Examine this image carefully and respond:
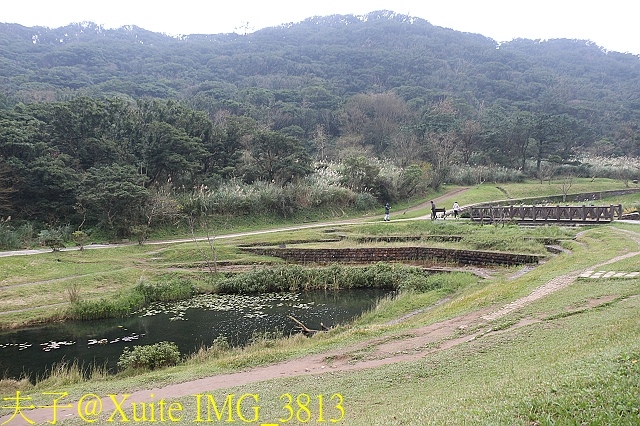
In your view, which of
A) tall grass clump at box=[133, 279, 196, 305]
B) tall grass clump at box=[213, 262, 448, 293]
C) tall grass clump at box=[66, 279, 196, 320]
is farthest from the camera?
tall grass clump at box=[213, 262, 448, 293]

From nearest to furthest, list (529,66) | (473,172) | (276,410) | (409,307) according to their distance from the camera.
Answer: (276,410), (409,307), (473,172), (529,66)

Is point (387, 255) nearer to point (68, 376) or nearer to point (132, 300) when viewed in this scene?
point (132, 300)

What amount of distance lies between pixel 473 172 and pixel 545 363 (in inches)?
2075

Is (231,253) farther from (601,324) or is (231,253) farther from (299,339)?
Result: (601,324)

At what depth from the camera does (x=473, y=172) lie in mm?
57531

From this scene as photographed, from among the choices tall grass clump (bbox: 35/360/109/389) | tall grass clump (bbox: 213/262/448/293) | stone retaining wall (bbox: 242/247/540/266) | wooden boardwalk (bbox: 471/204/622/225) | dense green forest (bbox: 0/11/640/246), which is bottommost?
tall grass clump (bbox: 213/262/448/293)

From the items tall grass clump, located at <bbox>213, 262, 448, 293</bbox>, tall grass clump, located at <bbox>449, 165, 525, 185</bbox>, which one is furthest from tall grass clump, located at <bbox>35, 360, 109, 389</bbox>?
tall grass clump, located at <bbox>449, 165, 525, 185</bbox>

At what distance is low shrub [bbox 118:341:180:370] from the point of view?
42.9 ft

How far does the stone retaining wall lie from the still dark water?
4.16m

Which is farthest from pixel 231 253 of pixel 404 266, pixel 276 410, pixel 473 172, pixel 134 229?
pixel 473 172

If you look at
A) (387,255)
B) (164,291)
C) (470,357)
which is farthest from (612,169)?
(470,357)

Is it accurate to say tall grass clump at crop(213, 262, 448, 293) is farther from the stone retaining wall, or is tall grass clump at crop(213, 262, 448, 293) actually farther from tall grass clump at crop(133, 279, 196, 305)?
the stone retaining wall

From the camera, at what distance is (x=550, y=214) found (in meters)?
30.1

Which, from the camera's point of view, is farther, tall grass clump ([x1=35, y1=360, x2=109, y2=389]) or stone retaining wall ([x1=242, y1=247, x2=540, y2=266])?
stone retaining wall ([x1=242, y1=247, x2=540, y2=266])
